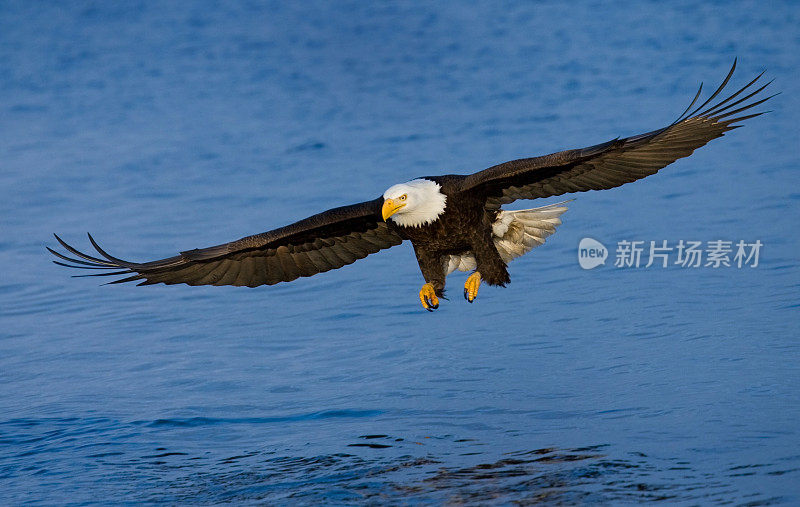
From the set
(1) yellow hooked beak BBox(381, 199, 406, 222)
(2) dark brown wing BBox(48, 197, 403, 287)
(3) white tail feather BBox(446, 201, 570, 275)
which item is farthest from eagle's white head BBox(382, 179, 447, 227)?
(3) white tail feather BBox(446, 201, 570, 275)

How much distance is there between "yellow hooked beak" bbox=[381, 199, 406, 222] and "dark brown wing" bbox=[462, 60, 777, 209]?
1.29 ft

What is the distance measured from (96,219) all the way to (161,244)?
146 centimetres

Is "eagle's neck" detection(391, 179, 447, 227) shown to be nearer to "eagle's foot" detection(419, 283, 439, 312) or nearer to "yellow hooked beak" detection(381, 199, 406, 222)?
"yellow hooked beak" detection(381, 199, 406, 222)

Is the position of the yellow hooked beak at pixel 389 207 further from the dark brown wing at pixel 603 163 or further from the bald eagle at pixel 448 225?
the dark brown wing at pixel 603 163

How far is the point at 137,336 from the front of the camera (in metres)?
8.68

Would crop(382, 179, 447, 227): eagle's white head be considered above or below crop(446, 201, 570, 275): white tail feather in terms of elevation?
above

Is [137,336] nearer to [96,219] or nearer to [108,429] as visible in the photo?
[108,429]

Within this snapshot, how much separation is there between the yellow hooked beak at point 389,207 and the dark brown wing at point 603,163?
1.29ft

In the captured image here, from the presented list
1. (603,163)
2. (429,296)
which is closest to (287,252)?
(429,296)

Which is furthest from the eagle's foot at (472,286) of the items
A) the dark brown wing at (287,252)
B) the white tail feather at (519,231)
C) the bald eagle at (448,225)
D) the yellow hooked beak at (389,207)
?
the yellow hooked beak at (389,207)

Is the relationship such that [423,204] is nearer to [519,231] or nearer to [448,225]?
[448,225]

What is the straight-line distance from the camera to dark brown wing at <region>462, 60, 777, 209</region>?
6453 millimetres

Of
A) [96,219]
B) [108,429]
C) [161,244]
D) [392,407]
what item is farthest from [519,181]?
[96,219]

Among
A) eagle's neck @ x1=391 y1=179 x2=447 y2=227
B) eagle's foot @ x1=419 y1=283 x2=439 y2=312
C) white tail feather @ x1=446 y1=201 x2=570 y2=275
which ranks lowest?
eagle's foot @ x1=419 y1=283 x2=439 y2=312
